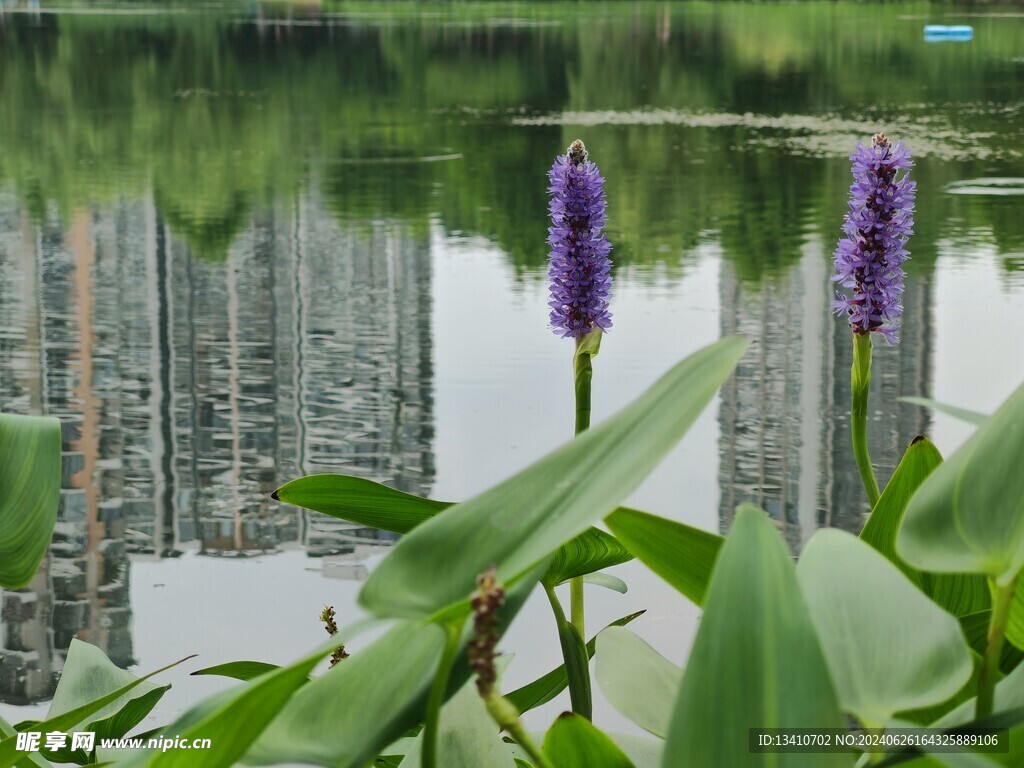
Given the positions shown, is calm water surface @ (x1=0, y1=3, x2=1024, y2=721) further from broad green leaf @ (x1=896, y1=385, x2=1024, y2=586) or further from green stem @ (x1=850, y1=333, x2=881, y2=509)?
broad green leaf @ (x1=896, y1=385, x2=1024, y2=586)

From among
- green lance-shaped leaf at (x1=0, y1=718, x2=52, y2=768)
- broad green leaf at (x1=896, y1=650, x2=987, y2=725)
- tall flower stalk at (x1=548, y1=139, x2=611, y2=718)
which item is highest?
tall flower stalk at (x1=548, y1=139, x2=611, y2=718)

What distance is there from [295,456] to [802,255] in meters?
2.51

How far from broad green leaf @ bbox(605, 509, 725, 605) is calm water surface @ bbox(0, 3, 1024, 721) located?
599mm

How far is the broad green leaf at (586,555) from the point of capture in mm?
419

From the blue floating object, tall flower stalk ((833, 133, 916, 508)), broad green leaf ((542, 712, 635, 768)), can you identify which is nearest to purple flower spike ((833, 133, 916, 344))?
tall flower stalk ((833, 133, 916, 508))

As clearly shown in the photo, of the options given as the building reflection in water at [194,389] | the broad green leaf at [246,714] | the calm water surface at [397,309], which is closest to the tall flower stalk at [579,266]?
the broad green leaf at [246,714]

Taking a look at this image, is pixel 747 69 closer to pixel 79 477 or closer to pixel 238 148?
pixel 238 148

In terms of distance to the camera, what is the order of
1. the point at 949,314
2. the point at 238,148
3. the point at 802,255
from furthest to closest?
the point at 238,148, the point at 802,255, the point at 949,314

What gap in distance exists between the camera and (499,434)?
262 centimetres

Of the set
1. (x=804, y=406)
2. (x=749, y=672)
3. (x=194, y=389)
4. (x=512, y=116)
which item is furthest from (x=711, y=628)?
(x=512, y=116)

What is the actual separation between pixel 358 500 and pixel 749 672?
0.67ft

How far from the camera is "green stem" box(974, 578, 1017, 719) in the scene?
0.93ft

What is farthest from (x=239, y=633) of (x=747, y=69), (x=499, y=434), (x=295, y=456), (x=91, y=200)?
(x=747, y=69)

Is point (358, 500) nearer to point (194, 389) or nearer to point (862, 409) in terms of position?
point (862, 409)
